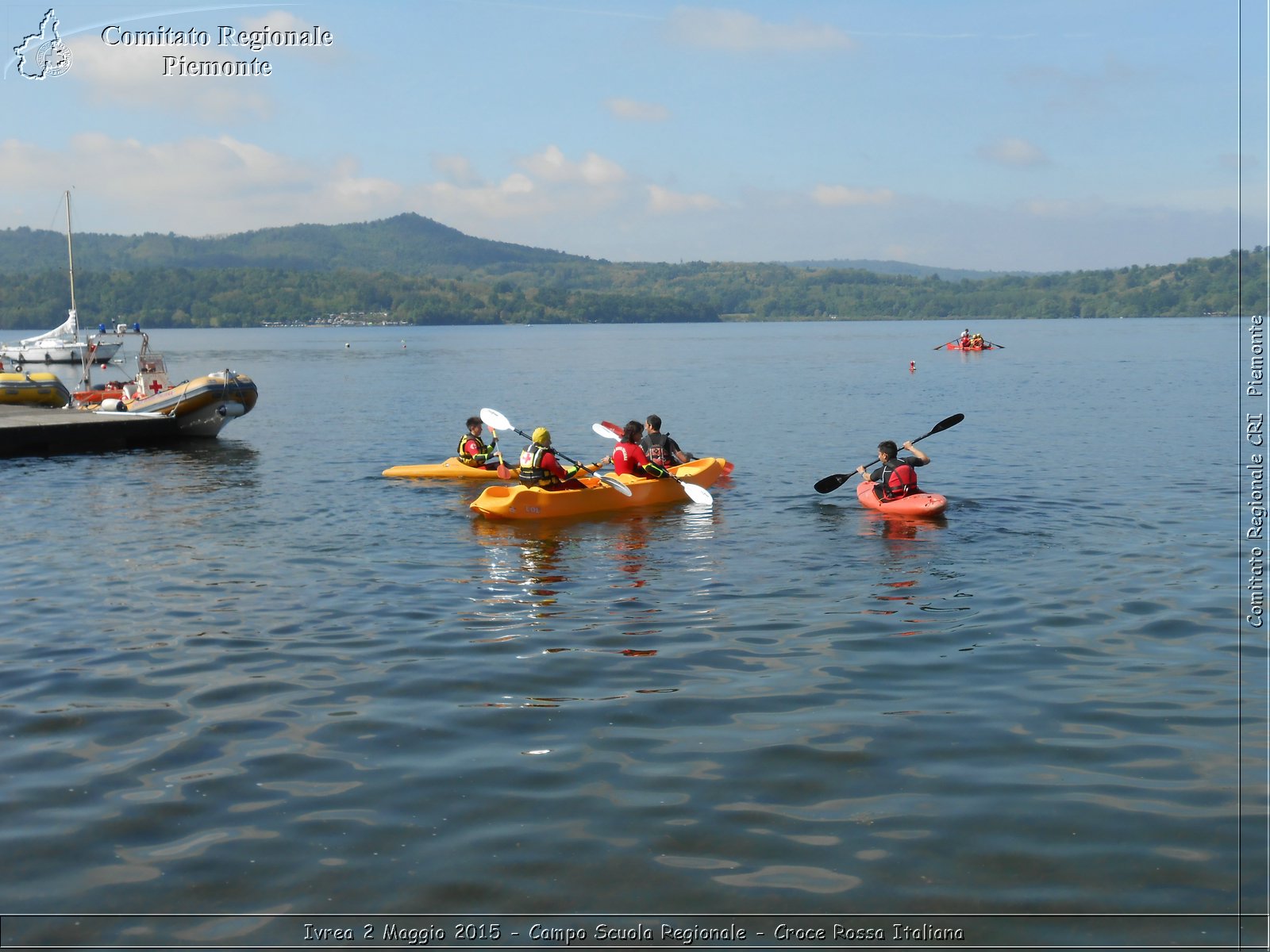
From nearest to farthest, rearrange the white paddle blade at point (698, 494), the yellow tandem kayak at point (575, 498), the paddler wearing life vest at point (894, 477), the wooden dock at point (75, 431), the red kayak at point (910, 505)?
the red kayak at point (910, 505)
the yellow tandem kayak at point (575, 498)
the paddler wearing life vest at point (894, 477)
the white paddle blade at point (698, 494)
the wooden dock at point (75, 431)

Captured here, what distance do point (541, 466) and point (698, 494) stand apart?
11.1 feet

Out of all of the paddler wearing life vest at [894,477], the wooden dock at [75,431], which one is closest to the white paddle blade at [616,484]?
the paddler wearing life vest at [894,477]

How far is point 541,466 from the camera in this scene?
67.6 ft

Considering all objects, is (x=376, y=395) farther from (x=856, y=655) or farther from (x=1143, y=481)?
(x=856, y=655)

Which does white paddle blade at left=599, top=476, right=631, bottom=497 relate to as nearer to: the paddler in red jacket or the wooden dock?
the paddler in red jacket

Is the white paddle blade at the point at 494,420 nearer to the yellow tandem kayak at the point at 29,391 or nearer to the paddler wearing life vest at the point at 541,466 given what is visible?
the paddler wearing life vest at the point at 541,466

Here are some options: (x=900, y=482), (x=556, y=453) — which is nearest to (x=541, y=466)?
(x=556, y=453)

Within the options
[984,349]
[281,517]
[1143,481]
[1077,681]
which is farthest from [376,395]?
[984,349]

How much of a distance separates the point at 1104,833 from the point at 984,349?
99.1m

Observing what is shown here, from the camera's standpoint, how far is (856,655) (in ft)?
39.3

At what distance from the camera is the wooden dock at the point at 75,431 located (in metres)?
30.4

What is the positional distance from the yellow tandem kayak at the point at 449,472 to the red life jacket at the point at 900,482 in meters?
8.64

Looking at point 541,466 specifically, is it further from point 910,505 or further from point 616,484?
point 910,505

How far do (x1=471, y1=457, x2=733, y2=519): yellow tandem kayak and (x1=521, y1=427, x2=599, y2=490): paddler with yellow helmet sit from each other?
0.64 feet
